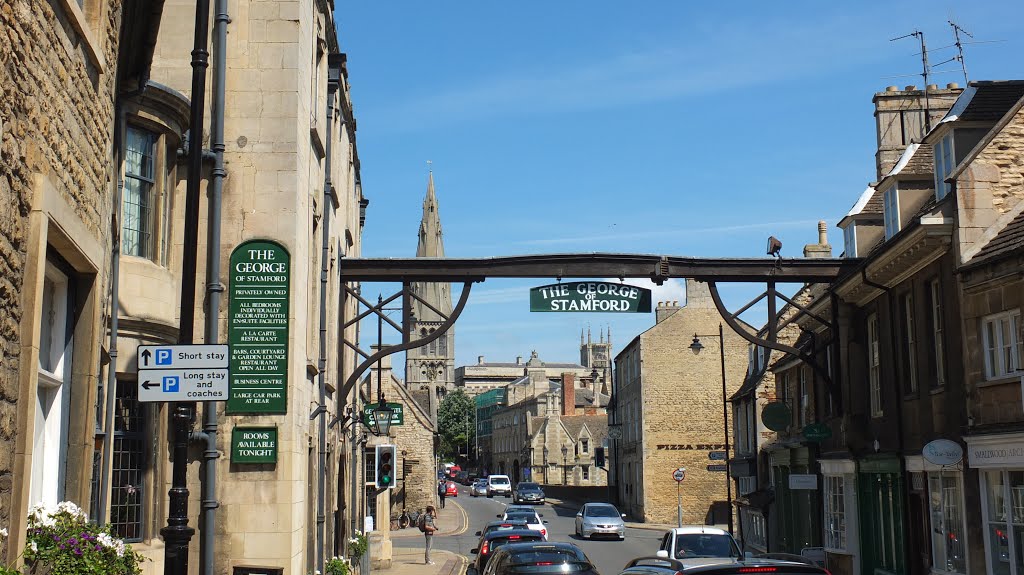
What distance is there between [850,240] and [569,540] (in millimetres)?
19849

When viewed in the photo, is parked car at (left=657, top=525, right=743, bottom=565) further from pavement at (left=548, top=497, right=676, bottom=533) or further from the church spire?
the church spire

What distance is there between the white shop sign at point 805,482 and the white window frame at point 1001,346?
7617 millimetres

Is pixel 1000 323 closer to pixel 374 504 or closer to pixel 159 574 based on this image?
pixel 159 574

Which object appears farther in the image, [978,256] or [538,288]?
[538,288]

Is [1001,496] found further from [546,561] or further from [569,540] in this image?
[569,540]

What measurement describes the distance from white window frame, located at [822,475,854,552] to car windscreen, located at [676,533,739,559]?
4.71 metres

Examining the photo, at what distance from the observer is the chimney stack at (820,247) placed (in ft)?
117

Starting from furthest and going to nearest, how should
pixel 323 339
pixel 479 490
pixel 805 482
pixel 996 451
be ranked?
1. pixel 479 490
2. pixel 805 482
3. pixel 323 339
4. pixel 996 451

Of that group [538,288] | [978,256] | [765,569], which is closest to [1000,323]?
[978,256]

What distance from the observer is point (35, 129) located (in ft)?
22.6

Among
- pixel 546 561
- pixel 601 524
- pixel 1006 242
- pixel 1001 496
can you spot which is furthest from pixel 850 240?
pixel 601 524

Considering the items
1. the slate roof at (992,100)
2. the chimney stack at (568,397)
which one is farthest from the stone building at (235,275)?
the chimney stack at (568,397)

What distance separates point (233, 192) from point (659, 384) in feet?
149

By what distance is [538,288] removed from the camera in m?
21.2
